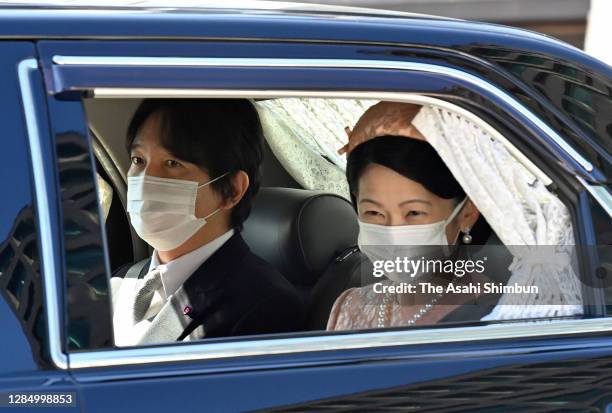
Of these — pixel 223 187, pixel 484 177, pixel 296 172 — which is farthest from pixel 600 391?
pixel 296 172

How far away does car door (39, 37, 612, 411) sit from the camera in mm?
1723

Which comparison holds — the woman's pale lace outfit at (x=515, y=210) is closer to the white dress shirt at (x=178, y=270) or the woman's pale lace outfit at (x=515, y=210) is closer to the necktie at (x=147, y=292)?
the white dress shirt at (x=178, y=270)

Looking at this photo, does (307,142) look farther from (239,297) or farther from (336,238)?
(239,297)

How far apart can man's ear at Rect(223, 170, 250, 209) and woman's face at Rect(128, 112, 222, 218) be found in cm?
4

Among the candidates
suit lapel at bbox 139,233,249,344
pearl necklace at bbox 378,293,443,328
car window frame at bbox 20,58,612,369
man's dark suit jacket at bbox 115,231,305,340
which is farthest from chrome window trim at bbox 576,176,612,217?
suit lapel at bbox 139,233,249,344

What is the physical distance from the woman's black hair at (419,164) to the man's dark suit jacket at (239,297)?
1.15 ft

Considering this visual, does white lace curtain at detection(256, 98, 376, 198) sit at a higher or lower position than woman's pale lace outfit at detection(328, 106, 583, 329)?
higher

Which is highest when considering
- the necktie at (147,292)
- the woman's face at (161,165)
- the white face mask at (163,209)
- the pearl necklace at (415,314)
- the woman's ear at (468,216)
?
the woman's face at (161,165)

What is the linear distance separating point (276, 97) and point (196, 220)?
0.83m

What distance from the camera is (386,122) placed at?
7.30 ft

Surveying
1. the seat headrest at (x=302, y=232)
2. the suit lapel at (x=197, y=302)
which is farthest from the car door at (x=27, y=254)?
the seat headrest at (x=302, y=232)

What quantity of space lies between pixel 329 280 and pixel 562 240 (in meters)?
0.88

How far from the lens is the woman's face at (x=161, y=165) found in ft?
8.54

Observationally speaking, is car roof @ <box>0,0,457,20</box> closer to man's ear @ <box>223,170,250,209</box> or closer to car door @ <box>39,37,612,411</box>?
car door @ <box>39,37,612,411</box>
